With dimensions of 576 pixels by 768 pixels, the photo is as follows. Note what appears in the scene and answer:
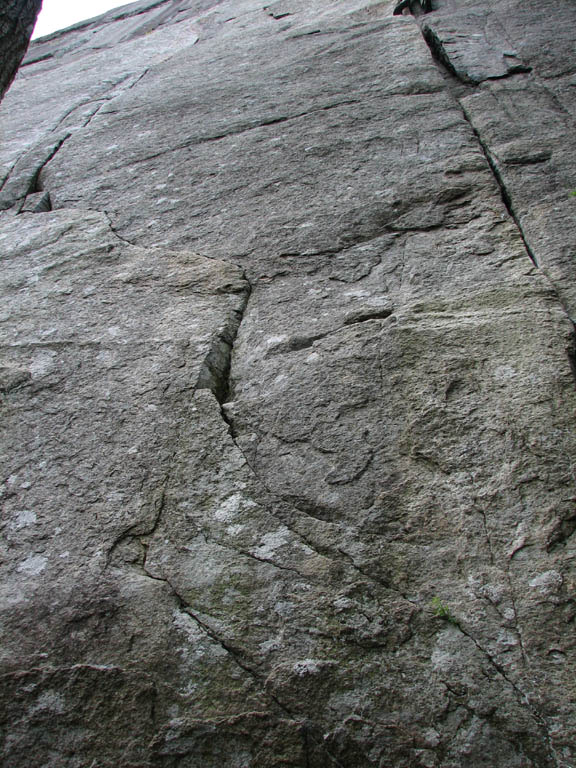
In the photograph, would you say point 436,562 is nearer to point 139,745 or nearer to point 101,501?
point 139,745

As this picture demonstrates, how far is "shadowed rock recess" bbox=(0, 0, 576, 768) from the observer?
4.90ft

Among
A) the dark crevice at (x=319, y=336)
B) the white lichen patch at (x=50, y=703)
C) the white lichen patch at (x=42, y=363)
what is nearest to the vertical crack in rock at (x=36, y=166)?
the white lichen patch at (x=42, y=363)

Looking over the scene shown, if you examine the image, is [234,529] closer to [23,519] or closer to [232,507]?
[232,507]

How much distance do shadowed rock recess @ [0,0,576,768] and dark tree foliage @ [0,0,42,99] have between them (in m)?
0.85

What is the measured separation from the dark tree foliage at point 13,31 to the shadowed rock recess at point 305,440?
0.85 meters

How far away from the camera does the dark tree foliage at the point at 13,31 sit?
9.08ft

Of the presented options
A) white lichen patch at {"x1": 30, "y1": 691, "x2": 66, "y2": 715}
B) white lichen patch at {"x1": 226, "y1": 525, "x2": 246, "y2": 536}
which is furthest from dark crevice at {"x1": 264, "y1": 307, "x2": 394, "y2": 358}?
white lichen patch at {"x1": 30, "y1": 691, "x2": 66, "y2": 715}

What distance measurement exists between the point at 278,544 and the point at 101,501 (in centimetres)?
67

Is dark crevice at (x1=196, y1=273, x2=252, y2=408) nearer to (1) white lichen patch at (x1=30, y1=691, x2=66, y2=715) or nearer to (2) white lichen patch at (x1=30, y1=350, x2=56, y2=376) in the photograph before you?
(2) white lichen patch at (x1=30, y1=350, x2=56, y2=376)

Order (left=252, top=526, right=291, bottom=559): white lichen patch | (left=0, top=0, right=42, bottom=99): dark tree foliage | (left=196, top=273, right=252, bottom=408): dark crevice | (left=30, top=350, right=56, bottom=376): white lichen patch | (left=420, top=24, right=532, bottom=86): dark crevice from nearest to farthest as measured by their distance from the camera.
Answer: (left=252, top=526, right=291, bottom=559): white lichen patch, (left=196, top=273, right=252, bottom=408): dark crevice, (left=30, top=350, right=56, bottom=376): white lichen patch, (left=0, top=0, right=42, bottom=99): dark tree foliage, (left=420, top=24, right=532, bottom=86): dark crevice

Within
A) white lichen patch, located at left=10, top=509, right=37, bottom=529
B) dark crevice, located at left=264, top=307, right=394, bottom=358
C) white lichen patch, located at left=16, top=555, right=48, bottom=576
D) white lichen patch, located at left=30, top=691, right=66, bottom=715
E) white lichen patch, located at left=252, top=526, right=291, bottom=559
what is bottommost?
white lichen patch, located at left=252, top=526, right=291, bottom=559

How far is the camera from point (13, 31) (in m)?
2.81

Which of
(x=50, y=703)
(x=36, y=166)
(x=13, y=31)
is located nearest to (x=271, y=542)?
(x=50, y=703)

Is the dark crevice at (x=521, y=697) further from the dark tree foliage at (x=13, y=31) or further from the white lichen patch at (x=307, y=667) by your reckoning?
the dark tree foliage at (x=13, y=31)
